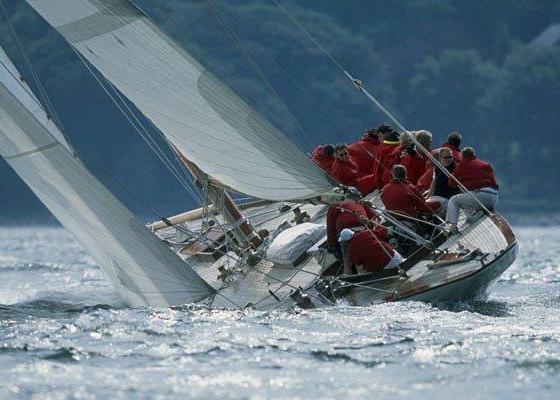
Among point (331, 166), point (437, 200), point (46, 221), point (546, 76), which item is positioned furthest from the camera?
point (546, 76)

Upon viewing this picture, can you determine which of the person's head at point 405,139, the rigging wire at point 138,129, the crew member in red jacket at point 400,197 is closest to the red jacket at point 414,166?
the person's head at point 405,139

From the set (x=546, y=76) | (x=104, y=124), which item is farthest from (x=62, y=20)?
(x=546, y=76)

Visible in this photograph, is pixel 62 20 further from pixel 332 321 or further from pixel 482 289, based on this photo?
pixel 482 289

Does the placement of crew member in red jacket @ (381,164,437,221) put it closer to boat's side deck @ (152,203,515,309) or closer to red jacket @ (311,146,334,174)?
boat's side deck @ (152,203,515,309)

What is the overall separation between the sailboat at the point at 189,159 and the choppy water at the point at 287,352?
359 mm

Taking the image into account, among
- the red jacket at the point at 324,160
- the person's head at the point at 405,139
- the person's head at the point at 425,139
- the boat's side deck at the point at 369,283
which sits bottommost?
the boat's side deck at the point at 369,283

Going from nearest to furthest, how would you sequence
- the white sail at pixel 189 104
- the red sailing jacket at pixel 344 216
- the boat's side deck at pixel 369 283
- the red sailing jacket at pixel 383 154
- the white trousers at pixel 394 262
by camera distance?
the white sail at pixel 189 104 < the boat's side deck at pixel 369 283 < the white trousers at pixel 394 262 < the red sailing jacket at pixel 344 216 < the red sailing jacket at pixel 383 154

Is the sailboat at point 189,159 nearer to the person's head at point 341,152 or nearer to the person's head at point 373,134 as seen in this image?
the person's head at point 341,152

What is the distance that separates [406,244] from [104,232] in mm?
3300

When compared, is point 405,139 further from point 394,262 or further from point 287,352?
point 287,352

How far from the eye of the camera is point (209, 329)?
37.1 ft

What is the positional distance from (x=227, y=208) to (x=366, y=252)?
86.5 inches

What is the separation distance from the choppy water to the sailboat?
359mm

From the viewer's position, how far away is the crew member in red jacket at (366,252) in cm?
1266
